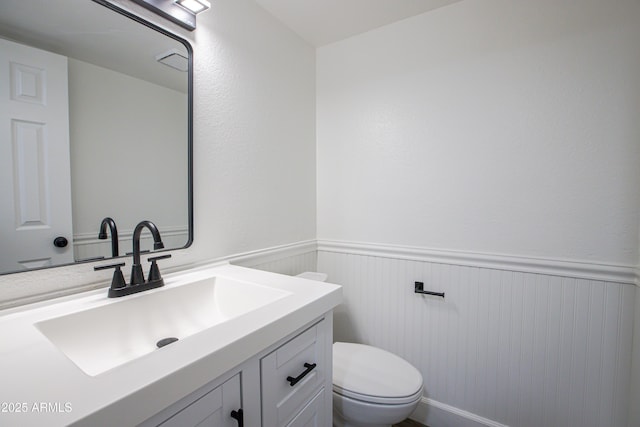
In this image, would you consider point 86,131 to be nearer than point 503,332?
Yes

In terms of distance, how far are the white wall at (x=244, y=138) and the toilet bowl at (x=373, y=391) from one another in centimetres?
75

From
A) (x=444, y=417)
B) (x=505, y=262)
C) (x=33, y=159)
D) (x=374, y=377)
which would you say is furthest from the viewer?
(x=444, y=417)

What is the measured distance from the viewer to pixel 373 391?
1.19m

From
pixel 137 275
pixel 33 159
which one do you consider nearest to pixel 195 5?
pixel 33 159

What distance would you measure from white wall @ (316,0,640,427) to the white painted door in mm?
1355

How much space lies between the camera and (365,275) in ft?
5.93

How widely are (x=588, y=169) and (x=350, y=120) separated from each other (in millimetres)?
1182

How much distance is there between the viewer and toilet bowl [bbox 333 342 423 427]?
116 cm

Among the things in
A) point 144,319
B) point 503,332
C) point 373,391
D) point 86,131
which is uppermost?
point 86,131

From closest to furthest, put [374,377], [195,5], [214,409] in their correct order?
[214,409]
[195,5]
[374,377]

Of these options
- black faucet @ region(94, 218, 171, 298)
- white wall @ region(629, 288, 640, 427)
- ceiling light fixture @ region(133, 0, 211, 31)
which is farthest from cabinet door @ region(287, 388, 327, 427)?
ceiling light fixture @ region(133, 0, 211, 31)

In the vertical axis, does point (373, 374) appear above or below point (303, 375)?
below

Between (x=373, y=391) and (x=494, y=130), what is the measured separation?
131 centimetres

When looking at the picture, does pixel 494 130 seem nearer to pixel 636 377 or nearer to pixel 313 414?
pixel 636 377
